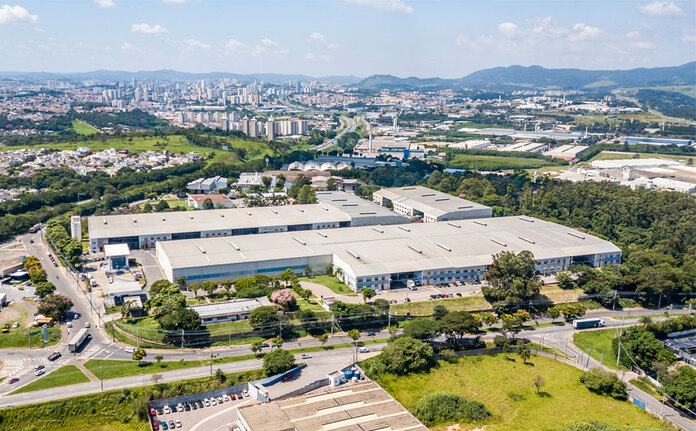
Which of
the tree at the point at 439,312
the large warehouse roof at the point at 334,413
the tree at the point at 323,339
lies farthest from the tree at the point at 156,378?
the tree at the point at 439,312

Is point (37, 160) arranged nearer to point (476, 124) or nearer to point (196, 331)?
point (196, 331)

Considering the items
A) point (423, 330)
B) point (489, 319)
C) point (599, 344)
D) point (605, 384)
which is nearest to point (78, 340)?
point (423, 330)

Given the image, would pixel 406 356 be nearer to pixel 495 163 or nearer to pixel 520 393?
pixel 520 393

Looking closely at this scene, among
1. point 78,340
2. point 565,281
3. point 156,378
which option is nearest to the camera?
point 156,378

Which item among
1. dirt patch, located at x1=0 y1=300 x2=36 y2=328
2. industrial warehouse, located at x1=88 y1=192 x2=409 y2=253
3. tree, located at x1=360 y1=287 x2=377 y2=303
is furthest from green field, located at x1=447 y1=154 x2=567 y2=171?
dirt patch, located at x1=0 y1=300 x2=36 y2=328

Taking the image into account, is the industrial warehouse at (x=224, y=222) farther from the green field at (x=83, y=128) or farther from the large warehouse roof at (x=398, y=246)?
the green field at (x=83, y=128)
